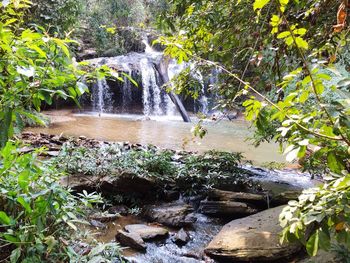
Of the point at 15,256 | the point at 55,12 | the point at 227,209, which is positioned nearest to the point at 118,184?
the point at 227,209

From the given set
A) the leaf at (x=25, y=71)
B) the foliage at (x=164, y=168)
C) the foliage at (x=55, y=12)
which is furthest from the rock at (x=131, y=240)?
the foliage at (x=55, y=12)

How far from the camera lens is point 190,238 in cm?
330

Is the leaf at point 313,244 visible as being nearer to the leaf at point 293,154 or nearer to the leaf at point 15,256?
the leaf at point 293,154

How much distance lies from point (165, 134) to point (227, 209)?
213 inches

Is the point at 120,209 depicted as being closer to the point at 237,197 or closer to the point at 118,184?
the point at 118,184

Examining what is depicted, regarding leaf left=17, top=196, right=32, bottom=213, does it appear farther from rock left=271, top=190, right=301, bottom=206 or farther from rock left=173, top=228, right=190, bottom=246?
rock left=271, top=190, right=301, bottom=206

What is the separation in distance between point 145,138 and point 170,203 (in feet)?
14.5

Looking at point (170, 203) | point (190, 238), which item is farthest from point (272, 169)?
point (190, 238)

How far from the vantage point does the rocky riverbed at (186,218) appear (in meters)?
2.87

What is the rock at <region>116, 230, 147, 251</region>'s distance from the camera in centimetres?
292

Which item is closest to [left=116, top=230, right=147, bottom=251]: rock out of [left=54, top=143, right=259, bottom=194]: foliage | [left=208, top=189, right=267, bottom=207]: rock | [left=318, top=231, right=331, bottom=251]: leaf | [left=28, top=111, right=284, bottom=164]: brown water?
[left=54, top=143, right=259, bottom=194]: foliage

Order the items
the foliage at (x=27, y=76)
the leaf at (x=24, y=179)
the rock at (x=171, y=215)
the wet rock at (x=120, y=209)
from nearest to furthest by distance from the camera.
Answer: the foliage at (x=27, y=76)
the leaf at (x=24, y=179)
the rock at (x=171, y=215)
the wet rock at (x=120, y=209)

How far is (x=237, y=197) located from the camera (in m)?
4.03

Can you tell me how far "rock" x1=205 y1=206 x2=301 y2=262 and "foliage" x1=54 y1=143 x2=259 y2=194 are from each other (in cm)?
117
